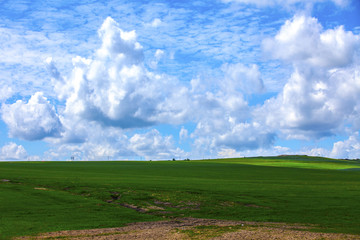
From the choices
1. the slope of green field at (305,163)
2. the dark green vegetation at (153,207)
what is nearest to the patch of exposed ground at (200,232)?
the dark green vegetation at (153,207)

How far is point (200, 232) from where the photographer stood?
2256cm

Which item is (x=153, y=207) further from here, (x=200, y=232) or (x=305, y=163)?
(x=305, y=163)

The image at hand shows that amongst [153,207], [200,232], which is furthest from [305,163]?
[200,232]

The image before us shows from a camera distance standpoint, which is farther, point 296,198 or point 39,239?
point 296,198

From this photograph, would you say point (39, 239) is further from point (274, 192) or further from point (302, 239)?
point (274, 192)

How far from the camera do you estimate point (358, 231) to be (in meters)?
23.3

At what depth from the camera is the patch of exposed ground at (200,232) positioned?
69.3ft

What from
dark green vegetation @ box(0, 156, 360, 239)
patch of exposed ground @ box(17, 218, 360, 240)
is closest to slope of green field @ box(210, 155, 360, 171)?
dark green vegetation @ box(0, 156, 360, 239)

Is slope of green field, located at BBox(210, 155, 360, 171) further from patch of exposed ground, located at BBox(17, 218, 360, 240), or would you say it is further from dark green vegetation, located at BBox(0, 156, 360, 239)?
patch of exposed ground, located at BBox(17, 218, 360, 240)

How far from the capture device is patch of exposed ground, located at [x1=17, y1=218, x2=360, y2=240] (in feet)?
69.3

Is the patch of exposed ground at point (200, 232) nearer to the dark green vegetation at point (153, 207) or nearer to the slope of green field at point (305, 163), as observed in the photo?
the dark green vegetation at point (153, 207)

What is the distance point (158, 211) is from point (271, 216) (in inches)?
402

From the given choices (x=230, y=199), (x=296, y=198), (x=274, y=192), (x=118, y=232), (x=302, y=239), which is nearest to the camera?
(x=302, y=239)

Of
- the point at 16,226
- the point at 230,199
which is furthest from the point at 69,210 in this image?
the point at 230,199
